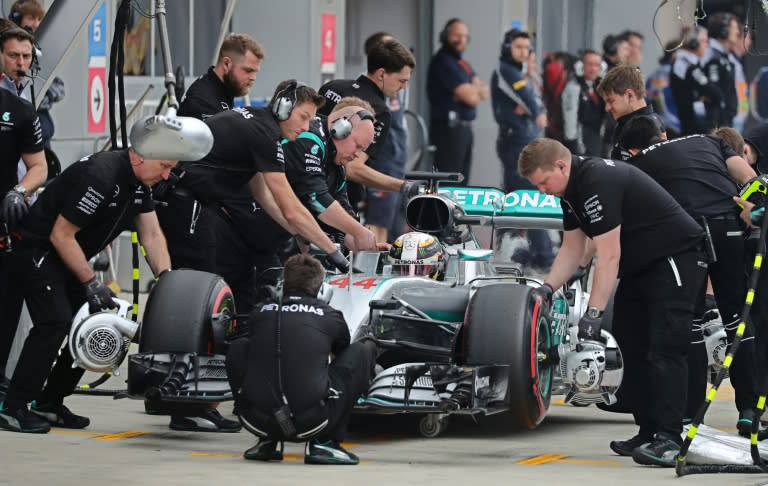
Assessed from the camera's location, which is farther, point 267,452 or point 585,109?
point 585,109

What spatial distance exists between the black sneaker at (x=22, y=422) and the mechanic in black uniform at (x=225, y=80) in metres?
2.42

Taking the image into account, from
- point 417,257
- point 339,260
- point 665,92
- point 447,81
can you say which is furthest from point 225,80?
point 665,92

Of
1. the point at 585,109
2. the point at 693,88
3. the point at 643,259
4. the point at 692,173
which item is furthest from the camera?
the point at 693,88

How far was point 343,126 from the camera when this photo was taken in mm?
9758

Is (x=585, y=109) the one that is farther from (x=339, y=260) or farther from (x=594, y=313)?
(x=594, y=313)

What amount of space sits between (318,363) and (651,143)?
248 cm

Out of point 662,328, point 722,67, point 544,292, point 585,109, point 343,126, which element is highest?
point 722,67

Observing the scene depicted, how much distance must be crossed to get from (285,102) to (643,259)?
2.24 metres

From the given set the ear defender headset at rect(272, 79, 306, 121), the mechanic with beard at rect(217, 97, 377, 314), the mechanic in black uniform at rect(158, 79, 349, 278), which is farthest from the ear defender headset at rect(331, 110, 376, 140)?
the ear defender headset at rect(272, 79, 306, 121)

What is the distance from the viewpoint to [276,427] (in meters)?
7.80

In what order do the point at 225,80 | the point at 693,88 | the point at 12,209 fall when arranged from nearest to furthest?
the point at 12,209
the point at 225,80
the point at 693,88

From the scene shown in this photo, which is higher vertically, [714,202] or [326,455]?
[714,202]

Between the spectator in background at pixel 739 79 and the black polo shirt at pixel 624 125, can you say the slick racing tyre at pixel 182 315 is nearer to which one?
the black polo shirt at pixel 624 125

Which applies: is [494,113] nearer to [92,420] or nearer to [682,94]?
[682,94]
